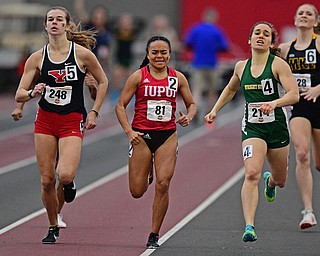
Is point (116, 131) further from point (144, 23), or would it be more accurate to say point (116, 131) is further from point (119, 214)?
point (144, 23)

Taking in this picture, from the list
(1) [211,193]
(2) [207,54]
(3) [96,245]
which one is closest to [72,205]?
(1) [211,193]

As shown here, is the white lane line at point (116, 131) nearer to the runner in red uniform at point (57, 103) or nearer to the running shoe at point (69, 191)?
the running shoe at point (69, 191)

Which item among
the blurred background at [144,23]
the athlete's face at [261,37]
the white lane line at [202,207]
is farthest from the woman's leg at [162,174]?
the blurred background at [144,23]

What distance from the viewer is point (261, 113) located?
11.1 meters

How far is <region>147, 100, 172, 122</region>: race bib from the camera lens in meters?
11.1

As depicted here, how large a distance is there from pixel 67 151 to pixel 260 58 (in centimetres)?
211

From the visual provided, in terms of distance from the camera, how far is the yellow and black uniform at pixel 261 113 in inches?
435

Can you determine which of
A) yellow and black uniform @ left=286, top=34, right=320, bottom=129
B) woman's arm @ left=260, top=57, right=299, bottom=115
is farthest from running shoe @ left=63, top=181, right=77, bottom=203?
yellow and black uniform @ left=286, top=34, right=320, bottom=129

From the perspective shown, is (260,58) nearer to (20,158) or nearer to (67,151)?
(67,151)

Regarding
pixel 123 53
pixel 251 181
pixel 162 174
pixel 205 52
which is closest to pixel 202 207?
pixel 162 174

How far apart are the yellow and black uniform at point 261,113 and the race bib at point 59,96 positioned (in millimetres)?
1744

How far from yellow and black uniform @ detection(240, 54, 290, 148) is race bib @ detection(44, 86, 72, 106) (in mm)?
Answer: 1744

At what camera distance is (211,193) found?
623 inches

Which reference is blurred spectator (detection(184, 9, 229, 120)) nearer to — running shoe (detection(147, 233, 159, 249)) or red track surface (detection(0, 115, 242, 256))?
red track surface (detection(0, 115, 242, 256))
